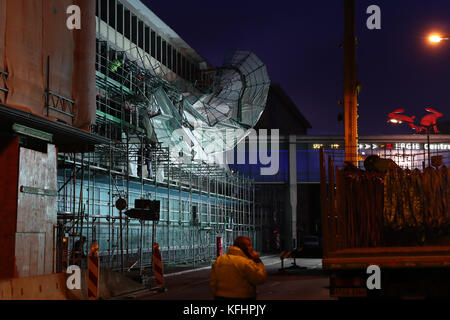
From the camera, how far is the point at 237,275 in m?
7.52

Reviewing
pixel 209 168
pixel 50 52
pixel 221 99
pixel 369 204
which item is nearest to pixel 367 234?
pixel 369 204

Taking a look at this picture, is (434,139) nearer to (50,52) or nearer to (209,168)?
(209,168)

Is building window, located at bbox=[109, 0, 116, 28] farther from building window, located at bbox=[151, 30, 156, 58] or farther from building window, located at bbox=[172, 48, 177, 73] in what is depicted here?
building window, located at bbox=[172, 48, 177, 73]

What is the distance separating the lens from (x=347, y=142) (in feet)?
65.8

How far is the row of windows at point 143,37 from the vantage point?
3045cm

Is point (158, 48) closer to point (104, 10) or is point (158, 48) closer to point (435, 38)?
point (104, 10)

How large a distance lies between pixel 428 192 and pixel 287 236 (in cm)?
4055

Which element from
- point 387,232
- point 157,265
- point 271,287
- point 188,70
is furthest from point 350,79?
point 188,70

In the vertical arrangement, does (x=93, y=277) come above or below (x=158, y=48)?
below

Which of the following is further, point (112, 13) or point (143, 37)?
point (143, 37)

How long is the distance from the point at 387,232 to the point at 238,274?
146 inches

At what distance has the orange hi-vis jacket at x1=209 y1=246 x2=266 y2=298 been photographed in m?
7.47

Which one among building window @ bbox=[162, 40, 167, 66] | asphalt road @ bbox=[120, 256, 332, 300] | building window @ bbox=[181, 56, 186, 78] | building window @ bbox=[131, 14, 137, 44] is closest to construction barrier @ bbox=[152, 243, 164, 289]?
asphalt road @ bbox=[120, 256, 332, 300]

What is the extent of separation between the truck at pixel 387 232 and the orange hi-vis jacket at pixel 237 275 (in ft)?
Result: 7.10
